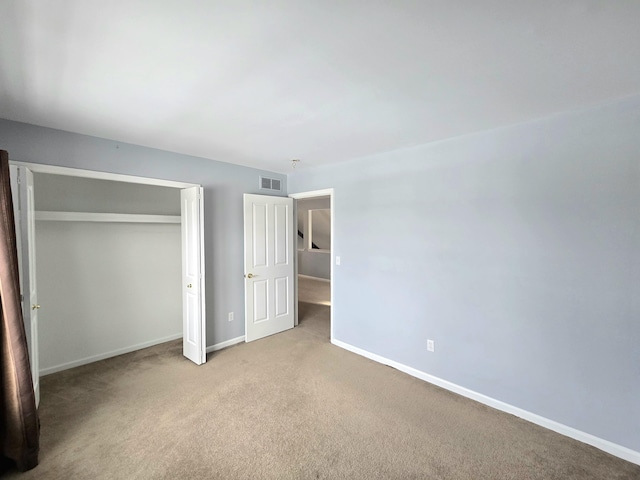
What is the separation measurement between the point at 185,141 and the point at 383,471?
3240mm

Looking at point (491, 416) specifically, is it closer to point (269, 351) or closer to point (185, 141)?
point (269, 351)

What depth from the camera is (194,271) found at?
3.25 metres

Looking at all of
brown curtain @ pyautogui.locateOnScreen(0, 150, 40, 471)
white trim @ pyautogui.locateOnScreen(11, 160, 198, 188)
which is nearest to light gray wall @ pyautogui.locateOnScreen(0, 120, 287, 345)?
white trim @ pyautogui.locateOnScreen(11, 160, 198, 188)

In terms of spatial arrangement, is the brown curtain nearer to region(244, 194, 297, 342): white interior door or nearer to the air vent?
region(244, 194, 297, 342): white interior door

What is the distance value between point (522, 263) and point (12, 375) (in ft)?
12.5

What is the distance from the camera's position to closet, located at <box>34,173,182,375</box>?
304 cm

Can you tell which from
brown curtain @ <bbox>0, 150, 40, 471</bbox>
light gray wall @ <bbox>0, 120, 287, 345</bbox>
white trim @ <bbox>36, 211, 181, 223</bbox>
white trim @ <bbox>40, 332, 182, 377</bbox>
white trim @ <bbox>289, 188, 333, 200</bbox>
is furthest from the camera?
white trim @ <bbox>289, 188, 333, 200</bbox>

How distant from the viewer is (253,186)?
4.03 meters

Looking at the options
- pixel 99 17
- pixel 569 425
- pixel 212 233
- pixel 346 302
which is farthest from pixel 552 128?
pixel 212 233

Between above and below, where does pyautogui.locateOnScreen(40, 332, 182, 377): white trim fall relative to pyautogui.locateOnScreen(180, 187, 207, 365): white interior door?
below

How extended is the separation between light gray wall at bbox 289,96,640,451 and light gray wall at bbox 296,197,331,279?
5252 millimetres

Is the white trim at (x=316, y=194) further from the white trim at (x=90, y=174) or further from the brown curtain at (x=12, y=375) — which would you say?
the brown curtain at (x=12, y=375)

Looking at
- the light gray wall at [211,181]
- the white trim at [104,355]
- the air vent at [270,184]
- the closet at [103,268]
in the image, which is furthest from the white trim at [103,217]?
the white trim at [104,355]

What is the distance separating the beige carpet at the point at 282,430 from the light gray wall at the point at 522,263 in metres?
0.32
